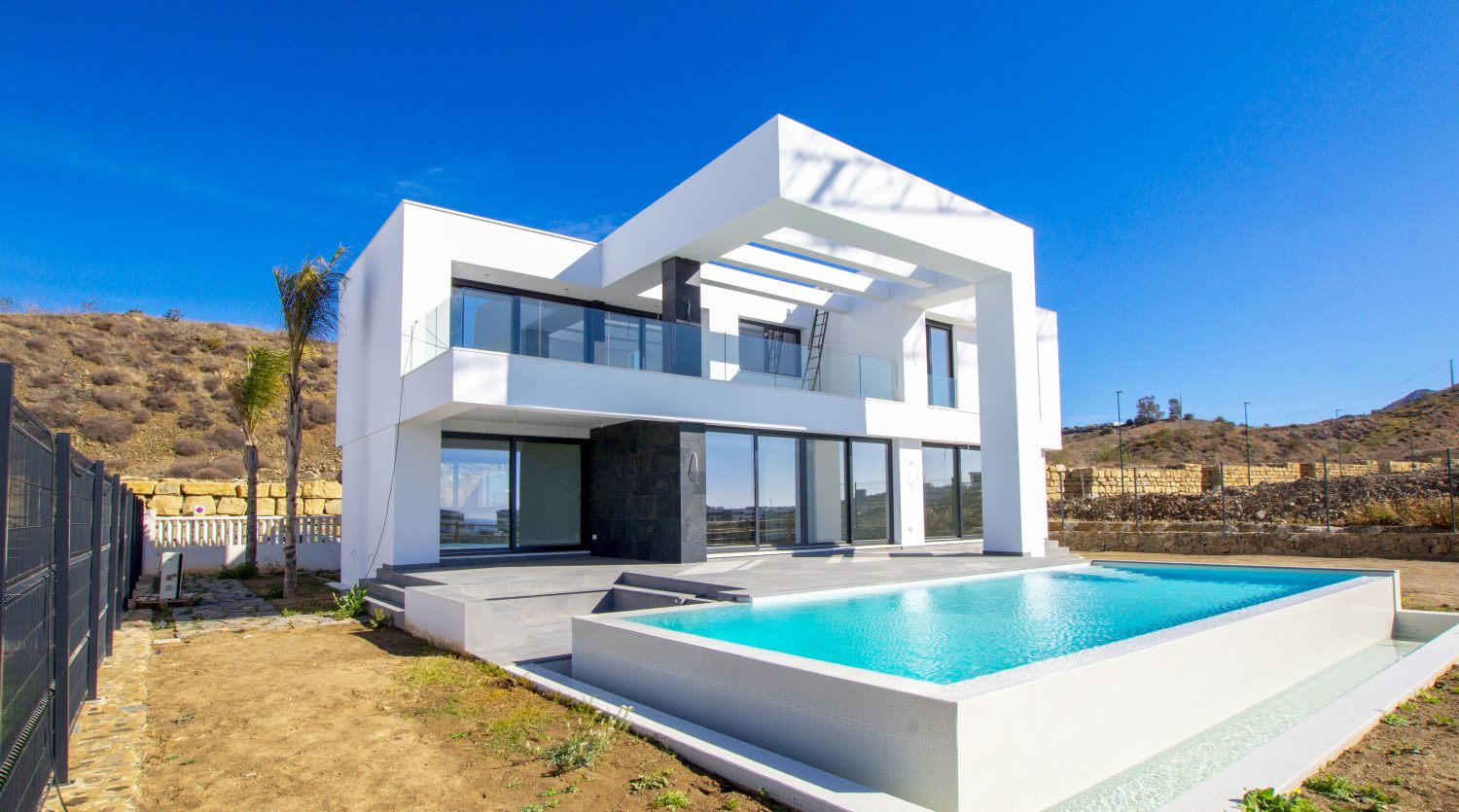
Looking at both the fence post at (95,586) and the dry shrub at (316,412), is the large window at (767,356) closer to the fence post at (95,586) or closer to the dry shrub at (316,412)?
the fence post at (95,586)

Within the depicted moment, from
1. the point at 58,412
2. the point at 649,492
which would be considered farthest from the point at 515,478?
the point at 58,412

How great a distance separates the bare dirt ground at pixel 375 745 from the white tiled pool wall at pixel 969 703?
563mm

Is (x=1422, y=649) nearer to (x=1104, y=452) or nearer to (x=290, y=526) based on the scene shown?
(x=290, y=526)

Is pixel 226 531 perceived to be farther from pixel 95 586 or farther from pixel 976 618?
pixel 976 618

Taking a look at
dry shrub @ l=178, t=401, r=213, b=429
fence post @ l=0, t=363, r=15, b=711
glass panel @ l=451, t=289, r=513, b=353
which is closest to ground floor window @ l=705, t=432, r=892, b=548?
glass panel @ l=451, t=289, r=513, b=353

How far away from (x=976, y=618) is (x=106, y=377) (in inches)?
1407

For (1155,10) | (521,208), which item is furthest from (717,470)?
(521,208)

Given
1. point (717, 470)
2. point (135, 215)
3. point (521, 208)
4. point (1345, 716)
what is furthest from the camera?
point (135, 215)

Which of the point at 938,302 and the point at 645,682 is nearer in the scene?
the point at 645,682

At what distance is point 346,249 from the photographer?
12.8 metres

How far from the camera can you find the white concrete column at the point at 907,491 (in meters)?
16.4

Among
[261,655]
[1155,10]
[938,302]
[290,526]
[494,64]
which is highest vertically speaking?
[494,64]

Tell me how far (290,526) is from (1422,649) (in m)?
14.2

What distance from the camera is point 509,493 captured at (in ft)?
43.1
